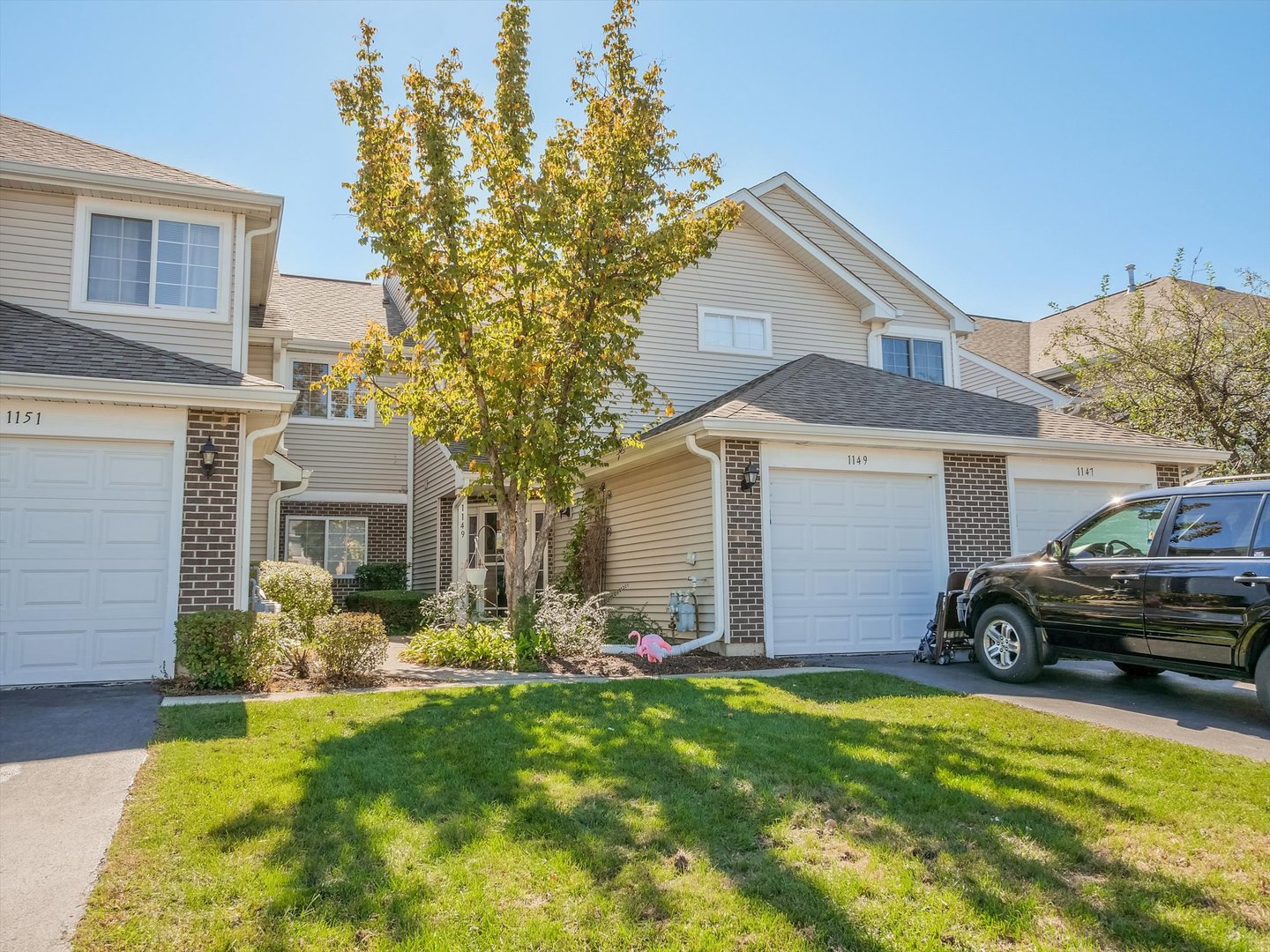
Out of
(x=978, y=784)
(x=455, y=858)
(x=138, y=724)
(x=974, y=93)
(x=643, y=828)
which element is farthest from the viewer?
(x=974, y=93)

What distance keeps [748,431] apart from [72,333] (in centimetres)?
784

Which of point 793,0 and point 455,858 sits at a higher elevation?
point 793,0

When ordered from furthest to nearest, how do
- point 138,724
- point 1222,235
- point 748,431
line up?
point 1222,235, point 748,431, point 138,724

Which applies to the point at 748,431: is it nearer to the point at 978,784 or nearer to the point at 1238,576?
the point at 1238,576

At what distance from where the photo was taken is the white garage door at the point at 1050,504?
1252cm

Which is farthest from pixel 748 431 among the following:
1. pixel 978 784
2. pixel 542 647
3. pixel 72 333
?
pixel 72 333

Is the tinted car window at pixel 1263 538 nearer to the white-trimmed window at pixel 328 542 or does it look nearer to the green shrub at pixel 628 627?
the green shrub at pixel 628 627

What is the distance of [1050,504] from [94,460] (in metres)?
12.1

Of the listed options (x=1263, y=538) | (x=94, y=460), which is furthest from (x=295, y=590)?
(x=1263, y=538)

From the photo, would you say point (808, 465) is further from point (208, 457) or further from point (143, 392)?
point (143, 392)

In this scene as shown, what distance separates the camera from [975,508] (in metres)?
12.1

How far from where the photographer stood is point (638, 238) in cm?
1043

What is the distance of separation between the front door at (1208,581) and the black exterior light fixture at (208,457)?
9.00m

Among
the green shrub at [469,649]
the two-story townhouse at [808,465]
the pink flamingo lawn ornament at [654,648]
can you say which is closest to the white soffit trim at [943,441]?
the two-story townhouse at [808,465]
